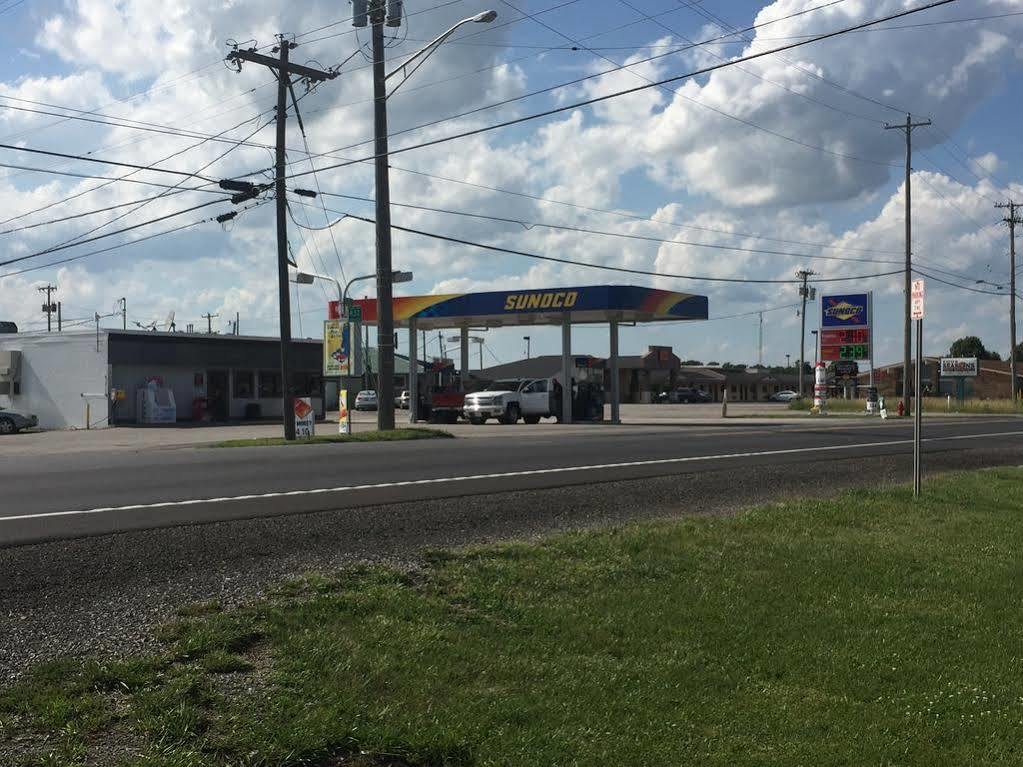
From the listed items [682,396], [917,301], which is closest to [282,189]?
[917,301]

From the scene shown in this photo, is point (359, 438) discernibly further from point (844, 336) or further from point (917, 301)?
point (844, 336)

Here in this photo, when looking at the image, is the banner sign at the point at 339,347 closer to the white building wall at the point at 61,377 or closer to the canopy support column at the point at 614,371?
the canopy support column at the point at 614,371

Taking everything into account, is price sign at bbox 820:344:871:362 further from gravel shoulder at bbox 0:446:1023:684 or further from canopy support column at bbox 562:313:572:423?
gravel shoulder at bbox 0:446:1023:684

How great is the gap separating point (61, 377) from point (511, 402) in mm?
21889

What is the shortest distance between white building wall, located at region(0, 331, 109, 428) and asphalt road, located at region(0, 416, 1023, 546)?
2856 cm

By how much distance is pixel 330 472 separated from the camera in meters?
15.6

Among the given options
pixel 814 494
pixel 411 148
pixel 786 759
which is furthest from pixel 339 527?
pixel 411 148

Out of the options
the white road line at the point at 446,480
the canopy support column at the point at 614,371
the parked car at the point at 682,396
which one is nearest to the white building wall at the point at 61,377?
the canopy support column at the point at 614,371

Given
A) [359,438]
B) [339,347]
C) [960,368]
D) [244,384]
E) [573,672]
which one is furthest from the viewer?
[960,368]

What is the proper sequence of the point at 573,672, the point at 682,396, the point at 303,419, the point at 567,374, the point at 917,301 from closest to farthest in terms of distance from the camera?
the point at 573,672
the point at 917,301
the point at 303,419
the point at 567,374
the point at 682,396

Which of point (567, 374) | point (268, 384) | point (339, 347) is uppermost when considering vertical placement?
point (339, 347)

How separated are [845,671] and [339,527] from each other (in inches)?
224

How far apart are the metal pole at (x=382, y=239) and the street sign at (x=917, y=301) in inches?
658

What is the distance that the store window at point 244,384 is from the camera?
184 feet
